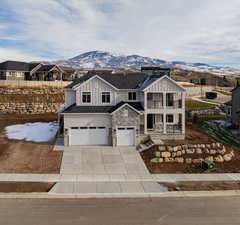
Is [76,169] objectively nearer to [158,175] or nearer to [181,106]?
[158,175]

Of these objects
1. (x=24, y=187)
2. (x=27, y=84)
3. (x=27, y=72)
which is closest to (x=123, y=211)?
(x=24, y=187)

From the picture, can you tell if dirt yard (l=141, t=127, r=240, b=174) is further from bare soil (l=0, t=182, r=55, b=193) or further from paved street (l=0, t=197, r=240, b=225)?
bare soil (l=0, t=182, r=55, b=193)

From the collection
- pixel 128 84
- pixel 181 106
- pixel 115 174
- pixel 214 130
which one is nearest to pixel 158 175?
pixel 115 174

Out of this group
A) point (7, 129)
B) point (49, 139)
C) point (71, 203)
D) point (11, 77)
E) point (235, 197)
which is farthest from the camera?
point (11, 77)

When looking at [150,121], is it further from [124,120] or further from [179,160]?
[179,160]

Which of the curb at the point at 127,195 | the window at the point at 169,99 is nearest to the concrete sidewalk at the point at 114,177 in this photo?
the curb at the point at 127,195

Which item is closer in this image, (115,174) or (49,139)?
(115,174)
